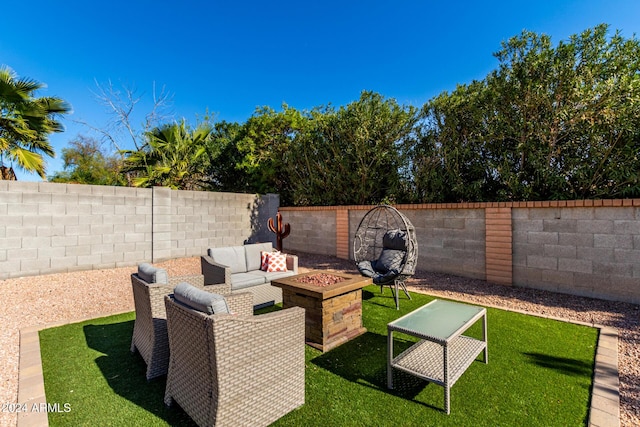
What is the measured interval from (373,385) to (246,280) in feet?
7.91

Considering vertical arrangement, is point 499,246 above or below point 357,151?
below

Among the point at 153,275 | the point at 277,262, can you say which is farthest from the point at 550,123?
the point at 153,275

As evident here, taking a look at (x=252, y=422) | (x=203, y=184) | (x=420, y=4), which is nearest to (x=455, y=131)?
(x=420, y=4)

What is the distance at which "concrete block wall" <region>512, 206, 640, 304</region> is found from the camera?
13.4ft

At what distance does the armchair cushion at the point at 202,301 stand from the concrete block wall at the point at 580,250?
518 centimetres

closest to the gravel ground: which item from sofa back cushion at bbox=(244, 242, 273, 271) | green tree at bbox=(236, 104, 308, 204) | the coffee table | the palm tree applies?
the coffee table

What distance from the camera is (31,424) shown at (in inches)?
72.9

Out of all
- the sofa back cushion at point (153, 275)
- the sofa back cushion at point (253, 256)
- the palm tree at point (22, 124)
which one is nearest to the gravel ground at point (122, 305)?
the sofa back cushion at point (153, 275)

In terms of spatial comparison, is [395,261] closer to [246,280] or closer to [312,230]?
[246,280]

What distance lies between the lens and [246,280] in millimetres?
4156

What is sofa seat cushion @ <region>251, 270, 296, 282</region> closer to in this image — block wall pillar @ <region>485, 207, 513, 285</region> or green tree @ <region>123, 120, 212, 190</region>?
block wall pillar @ <region>485, 207, 513, 285</region>

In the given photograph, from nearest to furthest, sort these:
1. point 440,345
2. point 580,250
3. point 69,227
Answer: point 440,345 < point 580,250 < point 69,227

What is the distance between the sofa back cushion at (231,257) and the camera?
4504 millimetres

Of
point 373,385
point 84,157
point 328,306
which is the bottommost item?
point 373,385
